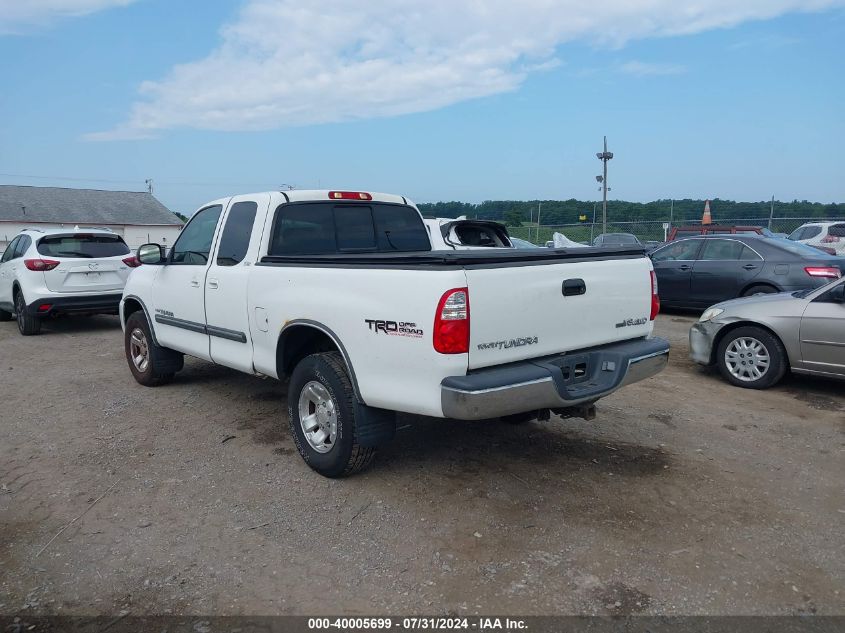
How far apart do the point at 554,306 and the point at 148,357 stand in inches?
182

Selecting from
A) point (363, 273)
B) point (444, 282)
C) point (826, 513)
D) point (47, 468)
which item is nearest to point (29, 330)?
point (47, 468)

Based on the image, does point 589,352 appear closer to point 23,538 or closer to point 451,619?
point 451,619

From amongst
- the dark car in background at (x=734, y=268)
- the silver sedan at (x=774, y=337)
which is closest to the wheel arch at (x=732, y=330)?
the silver sedan at (x=774, y=337)

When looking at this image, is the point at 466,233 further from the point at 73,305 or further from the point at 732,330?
the point at 73,305

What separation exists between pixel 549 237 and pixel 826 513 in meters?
28.2

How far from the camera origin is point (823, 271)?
31.2 feet

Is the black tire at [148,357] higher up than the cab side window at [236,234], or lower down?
lower down

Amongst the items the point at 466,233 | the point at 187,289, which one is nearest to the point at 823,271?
the point at 466,233

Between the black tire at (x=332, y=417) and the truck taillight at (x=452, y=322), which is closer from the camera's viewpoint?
the truck taillight at (x=452, y=322)

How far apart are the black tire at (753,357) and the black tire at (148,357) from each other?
227 inches

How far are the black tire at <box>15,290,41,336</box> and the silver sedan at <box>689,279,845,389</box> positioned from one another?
9.99m

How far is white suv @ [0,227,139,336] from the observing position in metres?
10.5

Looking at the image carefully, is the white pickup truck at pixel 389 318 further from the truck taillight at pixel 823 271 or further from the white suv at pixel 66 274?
the truck taillight at pixel 823 271

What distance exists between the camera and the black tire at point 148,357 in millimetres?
6621
